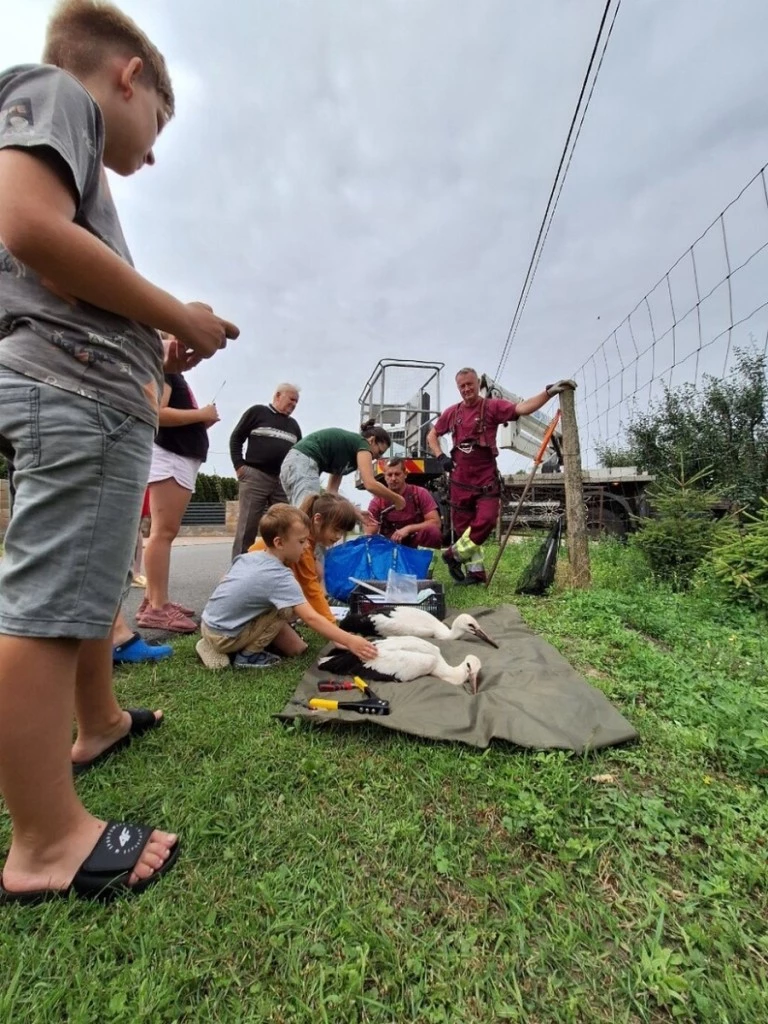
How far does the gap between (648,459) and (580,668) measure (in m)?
10.5

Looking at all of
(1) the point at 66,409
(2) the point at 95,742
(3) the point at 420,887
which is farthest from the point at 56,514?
(3) the point at 420,887

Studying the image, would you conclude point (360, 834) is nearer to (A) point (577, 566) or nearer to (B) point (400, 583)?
(B) point (400, 583)

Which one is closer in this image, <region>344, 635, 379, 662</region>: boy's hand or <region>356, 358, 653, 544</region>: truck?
<region>344, 635, 379, 662</region>: boy's hand

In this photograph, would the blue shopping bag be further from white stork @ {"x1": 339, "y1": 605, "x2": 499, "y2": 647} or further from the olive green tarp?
the olive green tarp

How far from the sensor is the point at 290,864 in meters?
1.07

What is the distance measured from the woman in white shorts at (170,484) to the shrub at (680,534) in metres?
3.84

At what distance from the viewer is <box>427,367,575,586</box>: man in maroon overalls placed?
480cm

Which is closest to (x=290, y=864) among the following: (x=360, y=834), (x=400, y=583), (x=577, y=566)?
(x=360, y=834)

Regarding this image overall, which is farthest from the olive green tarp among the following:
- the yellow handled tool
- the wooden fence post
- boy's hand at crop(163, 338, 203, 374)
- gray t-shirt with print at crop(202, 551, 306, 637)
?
the wooden fence post

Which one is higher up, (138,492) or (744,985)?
(138,492)

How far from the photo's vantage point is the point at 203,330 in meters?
1.09

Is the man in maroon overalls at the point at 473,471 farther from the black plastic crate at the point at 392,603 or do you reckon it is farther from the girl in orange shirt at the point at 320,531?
the girl in orange shirt at the point at 320,531

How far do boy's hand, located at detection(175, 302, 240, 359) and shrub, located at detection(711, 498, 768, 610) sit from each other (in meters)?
3.74

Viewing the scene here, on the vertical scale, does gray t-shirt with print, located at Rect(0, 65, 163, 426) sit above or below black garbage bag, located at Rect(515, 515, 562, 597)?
above
